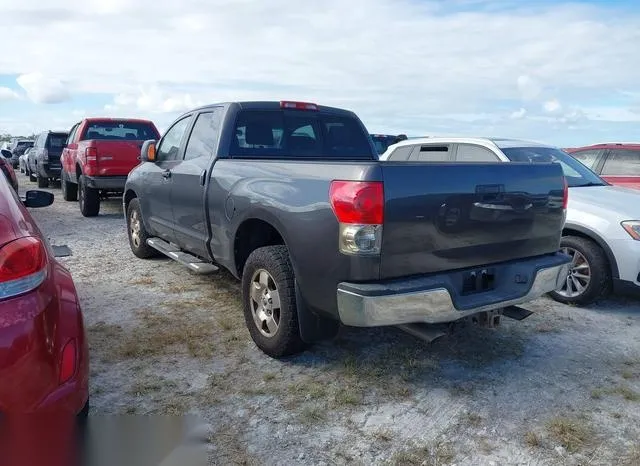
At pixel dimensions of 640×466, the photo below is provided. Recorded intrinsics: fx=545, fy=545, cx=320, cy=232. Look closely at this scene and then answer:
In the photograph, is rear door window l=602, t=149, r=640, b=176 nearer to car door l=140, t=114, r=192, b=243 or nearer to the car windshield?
the car windshield

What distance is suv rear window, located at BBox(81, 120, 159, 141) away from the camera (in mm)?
11500

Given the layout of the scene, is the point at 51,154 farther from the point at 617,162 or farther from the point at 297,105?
the point at 617,162

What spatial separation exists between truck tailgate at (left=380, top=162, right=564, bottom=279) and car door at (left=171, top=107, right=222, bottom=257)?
2105mm

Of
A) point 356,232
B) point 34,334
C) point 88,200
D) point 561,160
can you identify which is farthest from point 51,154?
point 34,334

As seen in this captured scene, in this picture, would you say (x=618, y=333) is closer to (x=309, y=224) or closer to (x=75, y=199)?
(x=309, y=224)

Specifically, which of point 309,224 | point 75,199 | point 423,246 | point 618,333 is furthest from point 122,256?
point 75,199

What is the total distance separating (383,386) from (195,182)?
2.49 m

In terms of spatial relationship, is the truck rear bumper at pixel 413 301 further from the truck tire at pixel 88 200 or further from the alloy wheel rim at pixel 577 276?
the truck tire at pixel 88 200

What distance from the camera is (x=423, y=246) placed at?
3.30 m

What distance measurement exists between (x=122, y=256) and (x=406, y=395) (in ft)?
16.4

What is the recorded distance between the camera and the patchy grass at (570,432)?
3025mm

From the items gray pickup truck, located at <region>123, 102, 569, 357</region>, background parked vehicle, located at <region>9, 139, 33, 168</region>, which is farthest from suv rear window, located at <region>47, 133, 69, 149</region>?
background parked vehicle, located at <region>9, 139, 33, 168</region>

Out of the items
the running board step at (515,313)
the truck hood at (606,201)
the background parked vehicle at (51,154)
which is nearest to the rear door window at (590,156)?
the truck hood at (606,201)

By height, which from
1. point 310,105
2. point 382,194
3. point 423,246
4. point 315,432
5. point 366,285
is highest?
point 310,105
